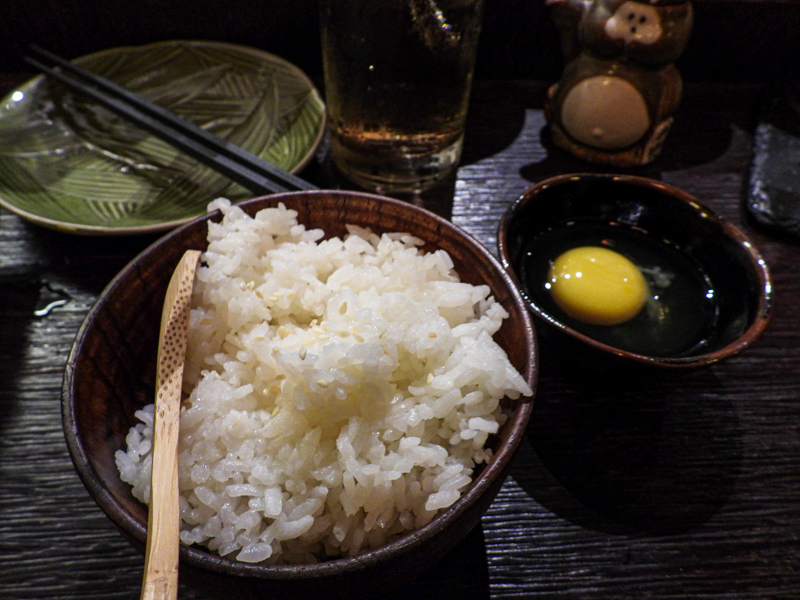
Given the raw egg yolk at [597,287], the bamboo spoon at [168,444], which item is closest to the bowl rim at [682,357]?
the raw egg yolk at [597,287]

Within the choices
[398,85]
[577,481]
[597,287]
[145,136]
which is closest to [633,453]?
[577,481]

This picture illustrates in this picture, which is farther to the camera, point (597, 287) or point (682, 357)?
point (597, 287)

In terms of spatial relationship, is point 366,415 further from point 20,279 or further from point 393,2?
point 20,279

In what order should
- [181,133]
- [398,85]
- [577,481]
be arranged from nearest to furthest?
[577,481] < [398,85] < [181,133]

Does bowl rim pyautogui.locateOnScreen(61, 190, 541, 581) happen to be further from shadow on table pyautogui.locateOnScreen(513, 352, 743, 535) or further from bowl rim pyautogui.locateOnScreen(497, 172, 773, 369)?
shadow on table pyautogui.locateOnScreen(513, 352, 743, 535)

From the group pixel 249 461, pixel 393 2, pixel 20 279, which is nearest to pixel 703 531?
pixel 249 461

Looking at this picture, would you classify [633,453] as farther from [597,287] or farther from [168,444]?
[168,444]

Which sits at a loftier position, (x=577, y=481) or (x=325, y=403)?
(x=325, y=403)

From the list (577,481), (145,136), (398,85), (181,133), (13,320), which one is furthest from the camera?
(145,136)

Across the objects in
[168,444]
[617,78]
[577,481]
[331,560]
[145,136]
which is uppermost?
[617,78]
